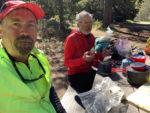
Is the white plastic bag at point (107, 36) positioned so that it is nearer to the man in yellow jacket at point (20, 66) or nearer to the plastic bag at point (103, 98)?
the plastic bag at point (103, 98)

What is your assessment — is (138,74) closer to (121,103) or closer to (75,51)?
(121,103)

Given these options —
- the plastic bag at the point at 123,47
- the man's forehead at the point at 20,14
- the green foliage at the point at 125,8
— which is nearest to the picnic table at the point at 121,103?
the plastic bag at the point at 123,47

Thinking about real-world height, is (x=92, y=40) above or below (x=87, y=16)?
below

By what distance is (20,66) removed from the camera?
126 centimetres

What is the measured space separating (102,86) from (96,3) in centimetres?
1613

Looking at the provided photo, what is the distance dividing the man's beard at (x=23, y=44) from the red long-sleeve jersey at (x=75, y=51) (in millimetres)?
1107

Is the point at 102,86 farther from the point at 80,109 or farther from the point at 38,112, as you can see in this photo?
the point at 38,112

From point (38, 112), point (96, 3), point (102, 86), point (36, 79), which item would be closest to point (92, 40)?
point (102, 86)

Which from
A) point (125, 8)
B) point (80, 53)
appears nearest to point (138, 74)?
point (80, 53)

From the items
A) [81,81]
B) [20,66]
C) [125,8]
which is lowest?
[81,81]

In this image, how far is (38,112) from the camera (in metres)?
1.17

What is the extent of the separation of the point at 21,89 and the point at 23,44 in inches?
13.4

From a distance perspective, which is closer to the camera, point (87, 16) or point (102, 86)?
point (102, 86)

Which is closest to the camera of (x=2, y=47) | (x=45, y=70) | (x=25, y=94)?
(x=25, y=94)
